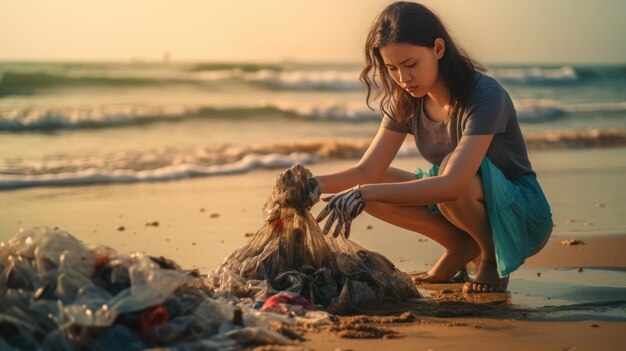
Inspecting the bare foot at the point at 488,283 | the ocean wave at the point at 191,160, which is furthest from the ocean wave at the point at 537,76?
the bare foot at the point at 488,283

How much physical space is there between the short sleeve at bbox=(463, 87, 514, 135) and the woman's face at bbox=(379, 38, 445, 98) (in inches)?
10.0

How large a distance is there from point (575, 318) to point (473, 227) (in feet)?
2.42

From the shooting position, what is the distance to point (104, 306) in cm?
361

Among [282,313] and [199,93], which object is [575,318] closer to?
[282,313]

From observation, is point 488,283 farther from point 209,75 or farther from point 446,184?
point 209,75

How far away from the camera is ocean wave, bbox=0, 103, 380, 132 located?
15.1 meters

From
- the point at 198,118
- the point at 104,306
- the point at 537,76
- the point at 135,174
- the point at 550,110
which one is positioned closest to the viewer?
the point at 104,306

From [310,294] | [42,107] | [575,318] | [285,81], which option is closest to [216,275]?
[310,294]

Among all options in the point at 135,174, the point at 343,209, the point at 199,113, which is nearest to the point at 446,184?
the point at 343,209

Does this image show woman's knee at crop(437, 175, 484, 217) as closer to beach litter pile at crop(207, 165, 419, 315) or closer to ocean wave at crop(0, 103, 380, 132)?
beach litter pile at crop(207, 165, 419, 315)

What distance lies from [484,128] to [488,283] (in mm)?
833

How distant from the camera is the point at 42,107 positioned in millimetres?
16922

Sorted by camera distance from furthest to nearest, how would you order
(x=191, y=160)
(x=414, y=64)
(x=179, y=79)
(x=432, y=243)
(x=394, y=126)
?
(x=179, y=79)
(x=191, y=160)
(x=432, y=243)
(x=394, y=126)
(x=414, y=64)

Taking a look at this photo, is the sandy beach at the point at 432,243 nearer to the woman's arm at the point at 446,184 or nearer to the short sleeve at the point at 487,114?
the woman's arm at the point at 446,184
